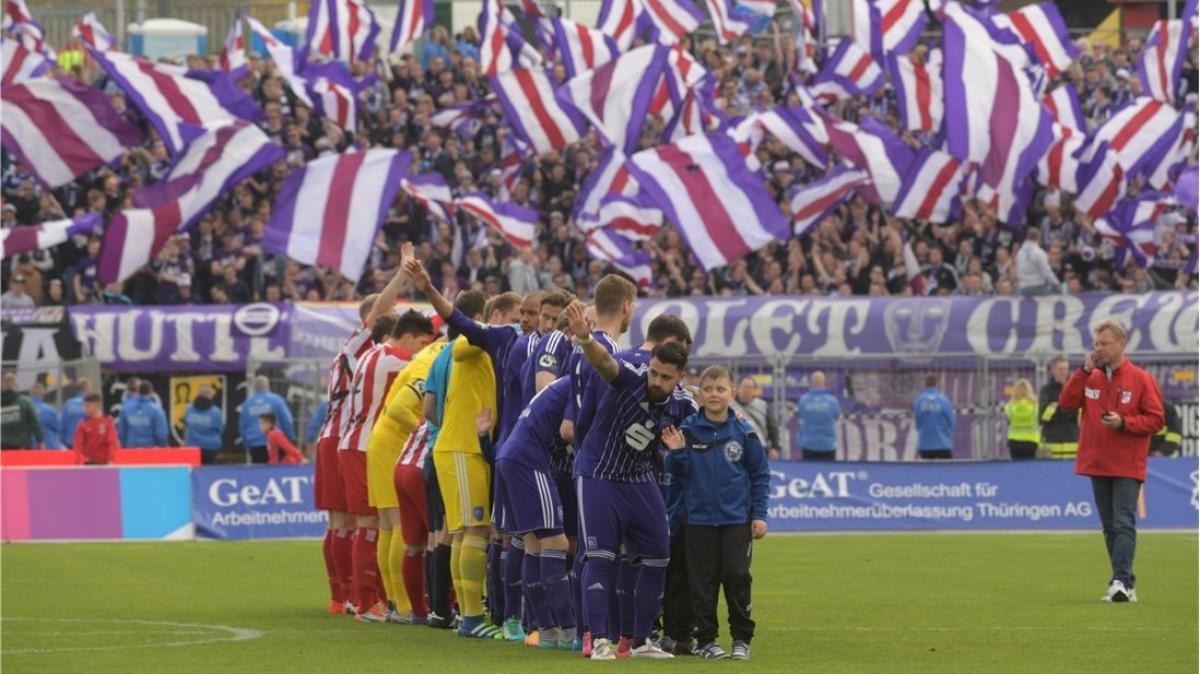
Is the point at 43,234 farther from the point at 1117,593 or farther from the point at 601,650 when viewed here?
the point at 601,650

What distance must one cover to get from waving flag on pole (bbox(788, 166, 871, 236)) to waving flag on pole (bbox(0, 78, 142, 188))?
1051 centimetres

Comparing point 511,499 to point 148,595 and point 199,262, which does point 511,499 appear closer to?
point 148,595

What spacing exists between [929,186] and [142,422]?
11.8 meters

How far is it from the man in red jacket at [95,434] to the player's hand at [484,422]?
16289 millimetres

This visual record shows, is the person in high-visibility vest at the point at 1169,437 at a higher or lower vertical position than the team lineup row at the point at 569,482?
lower

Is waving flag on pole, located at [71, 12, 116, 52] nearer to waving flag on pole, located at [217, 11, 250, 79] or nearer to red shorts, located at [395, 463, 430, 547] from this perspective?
waving flag on pole, located at [217, 11, 250, 79]

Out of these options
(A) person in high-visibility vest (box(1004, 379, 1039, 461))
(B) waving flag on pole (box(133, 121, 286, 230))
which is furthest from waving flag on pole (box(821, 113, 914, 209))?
(B) waving flag on pole (box(133, 121, 286, 230))

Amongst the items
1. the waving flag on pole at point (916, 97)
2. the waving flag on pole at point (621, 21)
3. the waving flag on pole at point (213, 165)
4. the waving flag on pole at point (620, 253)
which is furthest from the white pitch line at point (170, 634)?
the waving flag on pole at point (621, 21)

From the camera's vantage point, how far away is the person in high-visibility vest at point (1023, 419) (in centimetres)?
2980

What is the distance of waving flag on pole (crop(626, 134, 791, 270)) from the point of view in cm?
3291

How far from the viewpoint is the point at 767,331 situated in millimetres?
32688

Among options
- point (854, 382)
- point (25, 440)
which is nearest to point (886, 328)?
point (854, 382)

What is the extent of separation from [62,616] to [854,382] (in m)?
16.4

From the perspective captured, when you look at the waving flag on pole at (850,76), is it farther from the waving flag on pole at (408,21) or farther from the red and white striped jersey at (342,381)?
the red and white striped jersey at (342,381)
